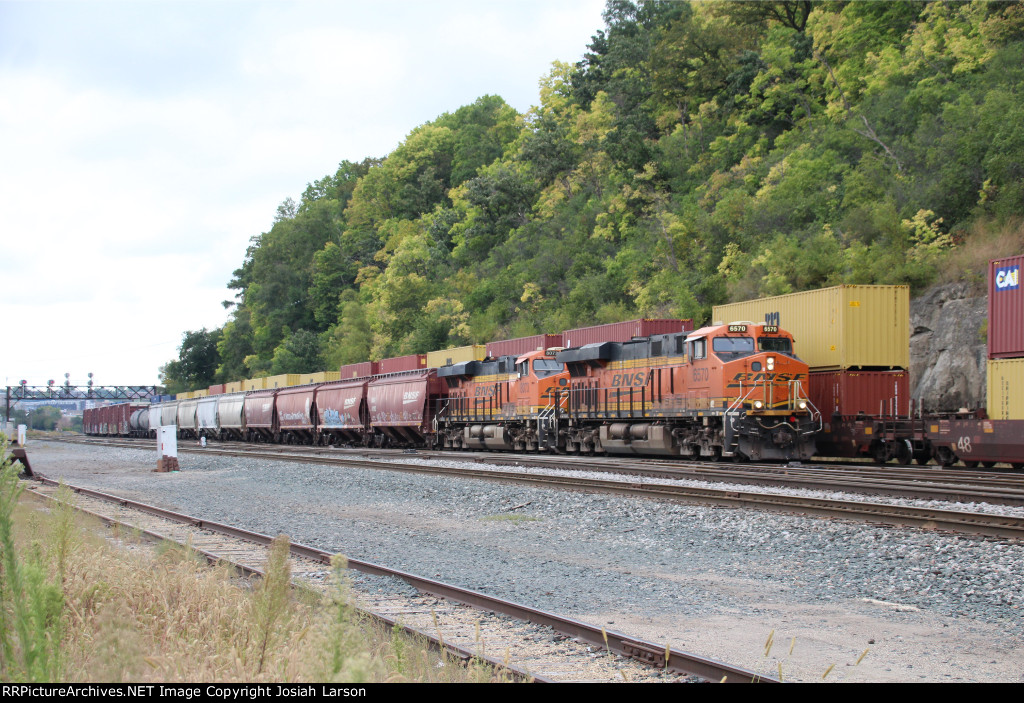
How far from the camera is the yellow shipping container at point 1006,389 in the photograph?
1912 centimetres

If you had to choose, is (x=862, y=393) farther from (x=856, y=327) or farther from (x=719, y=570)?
(x=719, y=570)

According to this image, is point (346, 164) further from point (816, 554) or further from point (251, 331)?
point (816, 554)

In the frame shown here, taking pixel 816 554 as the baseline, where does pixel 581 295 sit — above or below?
above

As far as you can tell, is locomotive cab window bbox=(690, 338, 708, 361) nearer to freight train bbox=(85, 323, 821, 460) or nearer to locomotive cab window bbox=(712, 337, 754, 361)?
freight train bbox=(85, 323, 821, 460)

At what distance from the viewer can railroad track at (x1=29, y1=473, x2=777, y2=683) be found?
5.59 m

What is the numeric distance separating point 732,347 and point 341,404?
25.1 m

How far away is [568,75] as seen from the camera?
76.6 m

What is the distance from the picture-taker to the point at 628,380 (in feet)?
84.7

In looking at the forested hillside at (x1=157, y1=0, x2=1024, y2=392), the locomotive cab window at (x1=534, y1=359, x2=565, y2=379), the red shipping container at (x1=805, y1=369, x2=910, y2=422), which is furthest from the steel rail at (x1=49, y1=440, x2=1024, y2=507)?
the forested hillside at (x1=157, y1=0, x2=1024, y2=392)

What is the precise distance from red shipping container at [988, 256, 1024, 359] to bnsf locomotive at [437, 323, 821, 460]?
14.3 ft

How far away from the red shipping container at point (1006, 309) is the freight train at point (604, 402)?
4366 millimetres

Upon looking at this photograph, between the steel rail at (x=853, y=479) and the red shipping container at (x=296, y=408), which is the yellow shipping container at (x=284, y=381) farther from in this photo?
the steel rail at (x=853, y=479)
